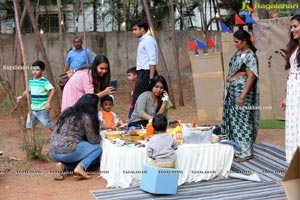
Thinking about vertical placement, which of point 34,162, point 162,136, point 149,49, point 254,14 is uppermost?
point 254,14

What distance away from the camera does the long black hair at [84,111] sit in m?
5.11

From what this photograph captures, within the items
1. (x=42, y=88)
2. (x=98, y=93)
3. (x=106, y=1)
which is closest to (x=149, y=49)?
(x=98, y=93)

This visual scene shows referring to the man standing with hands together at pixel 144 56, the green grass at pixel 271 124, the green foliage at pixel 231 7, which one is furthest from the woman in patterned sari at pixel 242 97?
the green foliage at pixel 231 7

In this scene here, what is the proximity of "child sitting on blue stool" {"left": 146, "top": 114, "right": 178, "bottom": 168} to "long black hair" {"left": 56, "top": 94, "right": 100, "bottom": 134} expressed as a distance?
0.73 meters

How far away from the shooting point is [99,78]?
18.3ft

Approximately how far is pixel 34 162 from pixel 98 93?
1174 mm

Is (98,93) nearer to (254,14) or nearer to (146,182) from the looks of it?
(146,182)

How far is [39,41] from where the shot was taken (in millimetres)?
8344

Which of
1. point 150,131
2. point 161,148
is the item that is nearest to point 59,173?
point 150,131

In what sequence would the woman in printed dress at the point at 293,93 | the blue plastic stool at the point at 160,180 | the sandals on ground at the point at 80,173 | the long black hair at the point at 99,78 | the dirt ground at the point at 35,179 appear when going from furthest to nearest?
the long black hair at the point at 99,78 < the sandals on ground at the point at 80,173 < the dirt ground at the point at 35,179 < the blue plastic stool at the point at 160,180 < the woman in printed dress at the point at 293,93

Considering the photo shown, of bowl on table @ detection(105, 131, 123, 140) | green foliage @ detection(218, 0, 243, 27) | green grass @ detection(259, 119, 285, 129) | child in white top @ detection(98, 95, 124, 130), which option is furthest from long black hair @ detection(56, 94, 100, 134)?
green foliage @ detection(218, 0, 243, 27)

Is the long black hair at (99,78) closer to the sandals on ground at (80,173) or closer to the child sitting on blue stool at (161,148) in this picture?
the sandals on ground at (80,173)

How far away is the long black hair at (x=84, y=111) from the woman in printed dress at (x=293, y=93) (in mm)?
1902

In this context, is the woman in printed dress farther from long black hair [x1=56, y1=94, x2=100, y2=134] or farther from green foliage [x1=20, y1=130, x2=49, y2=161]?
green foliage [x1=20, y1=130, x2=49, y2=161]
